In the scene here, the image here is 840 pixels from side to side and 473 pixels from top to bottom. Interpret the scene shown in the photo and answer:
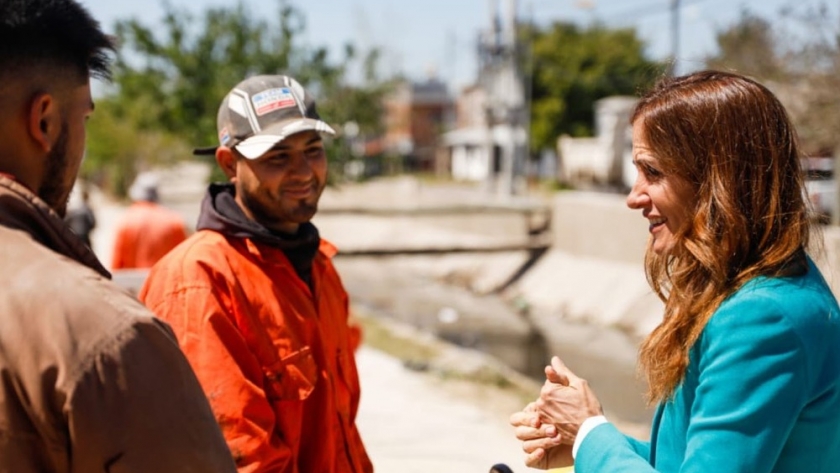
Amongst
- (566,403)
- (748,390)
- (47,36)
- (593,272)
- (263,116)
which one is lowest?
(593,272)

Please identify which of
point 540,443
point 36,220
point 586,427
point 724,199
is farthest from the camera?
point 540,443

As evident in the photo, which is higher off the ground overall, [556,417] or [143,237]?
[556,417]

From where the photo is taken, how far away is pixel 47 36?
1743mm

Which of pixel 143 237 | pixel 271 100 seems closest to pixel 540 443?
pixel 271 100

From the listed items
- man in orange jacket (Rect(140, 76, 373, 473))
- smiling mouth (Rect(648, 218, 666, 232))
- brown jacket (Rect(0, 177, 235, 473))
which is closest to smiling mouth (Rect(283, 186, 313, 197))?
man in orange jacket (Rect(140, 76, 373, 473))

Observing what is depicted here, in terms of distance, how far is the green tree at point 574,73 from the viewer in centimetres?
6300

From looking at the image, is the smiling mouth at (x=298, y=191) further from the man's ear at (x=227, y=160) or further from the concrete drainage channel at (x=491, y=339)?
the concrete drainage channel at (x=491, y=339)

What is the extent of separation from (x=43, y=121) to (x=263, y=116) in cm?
167

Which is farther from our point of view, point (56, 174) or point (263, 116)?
point (263, 116)

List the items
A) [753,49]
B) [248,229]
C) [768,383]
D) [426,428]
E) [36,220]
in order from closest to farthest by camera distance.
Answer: [36,220], [768,383], [248,229], [426,428], [753,49]

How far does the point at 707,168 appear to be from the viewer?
2191mm

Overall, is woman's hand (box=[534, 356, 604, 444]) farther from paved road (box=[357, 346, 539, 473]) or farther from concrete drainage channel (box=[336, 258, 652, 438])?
concrete drainage channel (box=[336, 258, 652, 438])

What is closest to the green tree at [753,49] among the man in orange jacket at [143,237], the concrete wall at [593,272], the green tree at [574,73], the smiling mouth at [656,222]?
the concrete wall at [593,272]

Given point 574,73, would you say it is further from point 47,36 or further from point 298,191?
point 47,36
